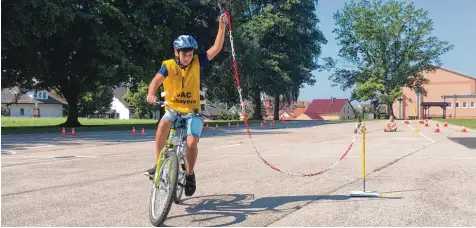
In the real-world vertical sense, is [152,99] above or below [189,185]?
above

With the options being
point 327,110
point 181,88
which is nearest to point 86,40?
point 181,88

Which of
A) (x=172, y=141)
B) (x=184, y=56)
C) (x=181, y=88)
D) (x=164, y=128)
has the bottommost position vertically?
(x=172, y=141)

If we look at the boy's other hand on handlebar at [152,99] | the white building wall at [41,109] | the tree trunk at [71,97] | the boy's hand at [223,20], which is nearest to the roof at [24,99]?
the white building wall at [41,109]

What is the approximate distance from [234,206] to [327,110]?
125 m

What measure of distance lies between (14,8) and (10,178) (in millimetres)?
19775

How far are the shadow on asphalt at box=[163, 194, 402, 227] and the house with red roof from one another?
121 metres

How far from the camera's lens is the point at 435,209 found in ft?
19.0

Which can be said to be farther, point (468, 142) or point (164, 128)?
point (468, 142)

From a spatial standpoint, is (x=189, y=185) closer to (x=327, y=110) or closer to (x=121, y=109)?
(x=121, y=109)

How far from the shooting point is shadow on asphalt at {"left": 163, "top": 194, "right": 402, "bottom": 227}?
5.29 metres

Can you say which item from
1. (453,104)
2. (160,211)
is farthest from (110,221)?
(453,104)

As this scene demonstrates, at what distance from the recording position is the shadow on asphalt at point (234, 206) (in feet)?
17.3

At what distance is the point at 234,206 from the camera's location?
5.95 metres

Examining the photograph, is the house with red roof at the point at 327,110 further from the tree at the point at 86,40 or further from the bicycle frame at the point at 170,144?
the bicycle frame at the point at 170,144
